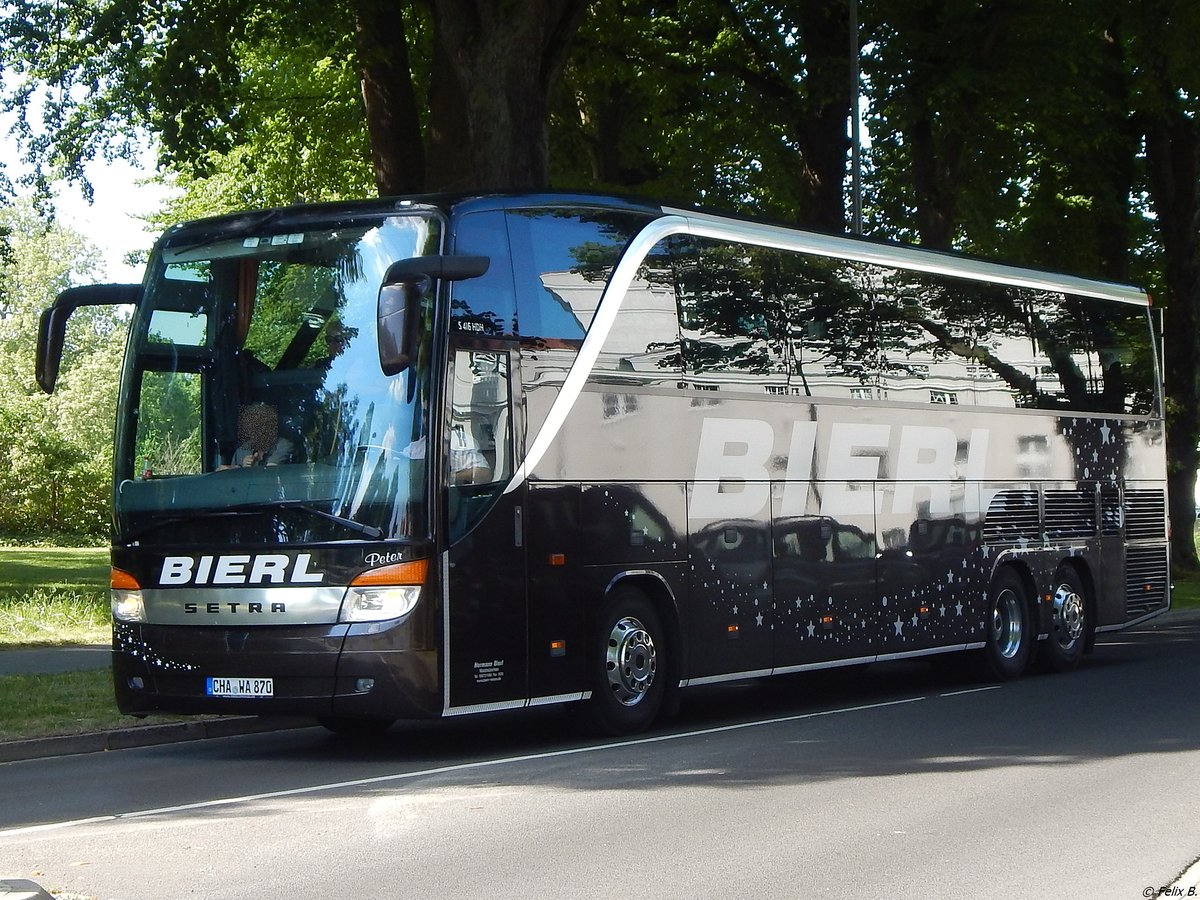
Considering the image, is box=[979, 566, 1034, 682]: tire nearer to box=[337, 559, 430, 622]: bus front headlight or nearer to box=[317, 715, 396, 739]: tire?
box=[317, 715, 396, 739]: tire

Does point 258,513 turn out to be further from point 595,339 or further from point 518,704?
point 595,339

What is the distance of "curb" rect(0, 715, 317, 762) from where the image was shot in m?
12.5

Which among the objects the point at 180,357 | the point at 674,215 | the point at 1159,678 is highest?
the point at 674,215

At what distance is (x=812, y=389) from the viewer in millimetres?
15188

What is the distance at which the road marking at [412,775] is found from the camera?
9.23 m

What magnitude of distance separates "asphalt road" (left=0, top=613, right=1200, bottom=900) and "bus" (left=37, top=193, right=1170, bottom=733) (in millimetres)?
717

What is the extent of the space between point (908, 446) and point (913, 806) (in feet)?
23.8

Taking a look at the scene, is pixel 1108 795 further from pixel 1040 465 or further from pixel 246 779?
pixel 1040 465

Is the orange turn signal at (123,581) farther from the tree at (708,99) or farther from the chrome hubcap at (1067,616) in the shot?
the tree at (708,99)

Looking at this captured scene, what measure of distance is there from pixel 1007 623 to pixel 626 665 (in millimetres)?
6401

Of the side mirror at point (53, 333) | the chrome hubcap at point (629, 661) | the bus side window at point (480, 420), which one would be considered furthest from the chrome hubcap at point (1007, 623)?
the side mirror at point (53, 333)

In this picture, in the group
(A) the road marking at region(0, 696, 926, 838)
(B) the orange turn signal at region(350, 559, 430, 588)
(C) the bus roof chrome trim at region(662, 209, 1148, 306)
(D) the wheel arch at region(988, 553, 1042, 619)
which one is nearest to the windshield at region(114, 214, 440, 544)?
(B) the orange turn signal at region(350, 559, 430, 588)

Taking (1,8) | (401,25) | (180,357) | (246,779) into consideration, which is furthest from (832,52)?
(246,779)

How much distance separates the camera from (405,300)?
11.0m
